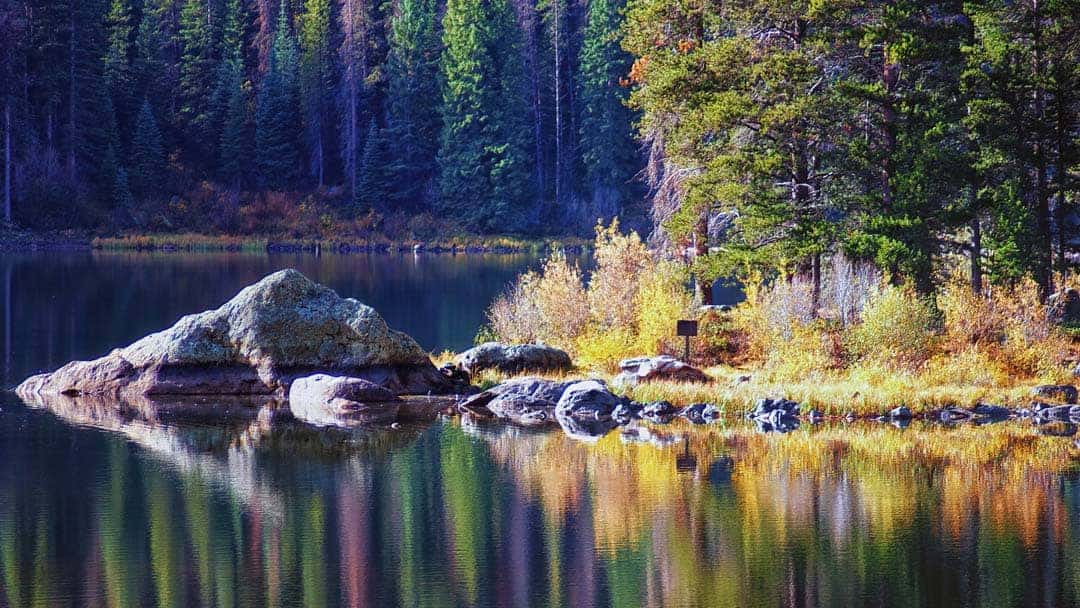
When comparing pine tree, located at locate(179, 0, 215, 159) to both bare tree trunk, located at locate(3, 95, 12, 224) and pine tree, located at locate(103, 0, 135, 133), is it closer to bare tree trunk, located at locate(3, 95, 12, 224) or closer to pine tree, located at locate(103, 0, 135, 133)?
pine tree, located at locate(103, 0, 135, 133)

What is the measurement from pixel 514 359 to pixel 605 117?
65888 mm

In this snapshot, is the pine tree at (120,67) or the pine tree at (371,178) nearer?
the pine tree at (120,67)

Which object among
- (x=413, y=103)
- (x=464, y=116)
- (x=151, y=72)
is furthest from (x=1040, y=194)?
(x=151, y=72)

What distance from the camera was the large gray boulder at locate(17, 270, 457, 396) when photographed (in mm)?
28047

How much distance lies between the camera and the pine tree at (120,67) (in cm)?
9100

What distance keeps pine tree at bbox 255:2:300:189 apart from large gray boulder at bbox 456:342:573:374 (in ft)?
218

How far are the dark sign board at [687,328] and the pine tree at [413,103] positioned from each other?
66300 mm

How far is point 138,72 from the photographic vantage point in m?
92.6

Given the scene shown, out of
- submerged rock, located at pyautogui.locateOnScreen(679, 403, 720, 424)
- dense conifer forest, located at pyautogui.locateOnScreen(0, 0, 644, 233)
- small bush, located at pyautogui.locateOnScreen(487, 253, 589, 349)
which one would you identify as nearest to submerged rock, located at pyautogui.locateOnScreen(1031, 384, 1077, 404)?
submerged rock, located at pyautogui.locateOnScreen(679, 403, 720, 424)

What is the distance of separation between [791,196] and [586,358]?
5810mm

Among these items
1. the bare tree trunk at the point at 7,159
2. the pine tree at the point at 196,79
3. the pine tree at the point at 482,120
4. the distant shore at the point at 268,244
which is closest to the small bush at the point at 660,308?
the distant shore at the point at 268,244

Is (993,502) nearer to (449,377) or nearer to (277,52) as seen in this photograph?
(449,377)

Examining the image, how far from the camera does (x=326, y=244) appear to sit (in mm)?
88188

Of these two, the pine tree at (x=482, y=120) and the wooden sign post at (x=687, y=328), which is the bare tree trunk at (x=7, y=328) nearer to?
the wooden sign post at (x=687, y=328)
